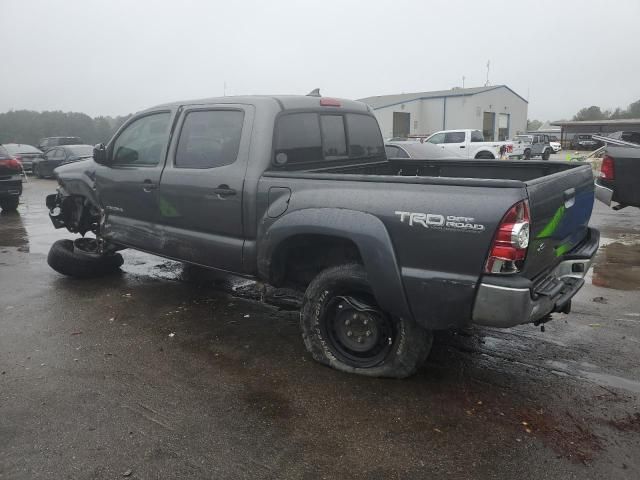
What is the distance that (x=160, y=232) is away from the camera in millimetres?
4922

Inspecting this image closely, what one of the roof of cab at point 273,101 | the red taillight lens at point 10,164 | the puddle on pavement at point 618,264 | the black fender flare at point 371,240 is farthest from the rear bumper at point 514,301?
the red taillight lens at point 10,164

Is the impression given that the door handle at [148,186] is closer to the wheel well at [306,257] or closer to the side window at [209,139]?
the side window at [209,139]

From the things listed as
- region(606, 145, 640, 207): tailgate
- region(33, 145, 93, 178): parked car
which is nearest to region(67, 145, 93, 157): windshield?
region(33, 145, 93, 178): parked car

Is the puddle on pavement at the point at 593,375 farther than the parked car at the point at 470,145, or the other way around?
the parked car at the point at 470,145

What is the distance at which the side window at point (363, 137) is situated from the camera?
5.00m

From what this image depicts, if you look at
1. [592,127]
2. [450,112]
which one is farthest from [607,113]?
[450,112]

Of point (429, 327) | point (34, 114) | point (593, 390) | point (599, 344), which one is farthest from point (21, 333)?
point (34, 114)

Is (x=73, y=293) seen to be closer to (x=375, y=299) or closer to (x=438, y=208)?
(x=375, y=299)

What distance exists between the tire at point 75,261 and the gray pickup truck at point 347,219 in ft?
2.17

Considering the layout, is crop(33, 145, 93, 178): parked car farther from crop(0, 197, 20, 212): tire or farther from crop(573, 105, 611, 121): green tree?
crop(573, 105, 611, 121): green tree

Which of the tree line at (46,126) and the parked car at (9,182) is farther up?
the tree line at (46,126)

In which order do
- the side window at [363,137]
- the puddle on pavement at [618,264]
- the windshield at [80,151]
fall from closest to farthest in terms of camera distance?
the side window at [363,137] → the puddle on pavement at [618,264] → the windshield at [80,151]

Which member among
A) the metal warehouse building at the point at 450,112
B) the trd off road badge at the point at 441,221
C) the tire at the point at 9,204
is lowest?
the tire at the point at 9,204

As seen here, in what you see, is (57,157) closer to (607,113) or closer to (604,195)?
(604,195)
